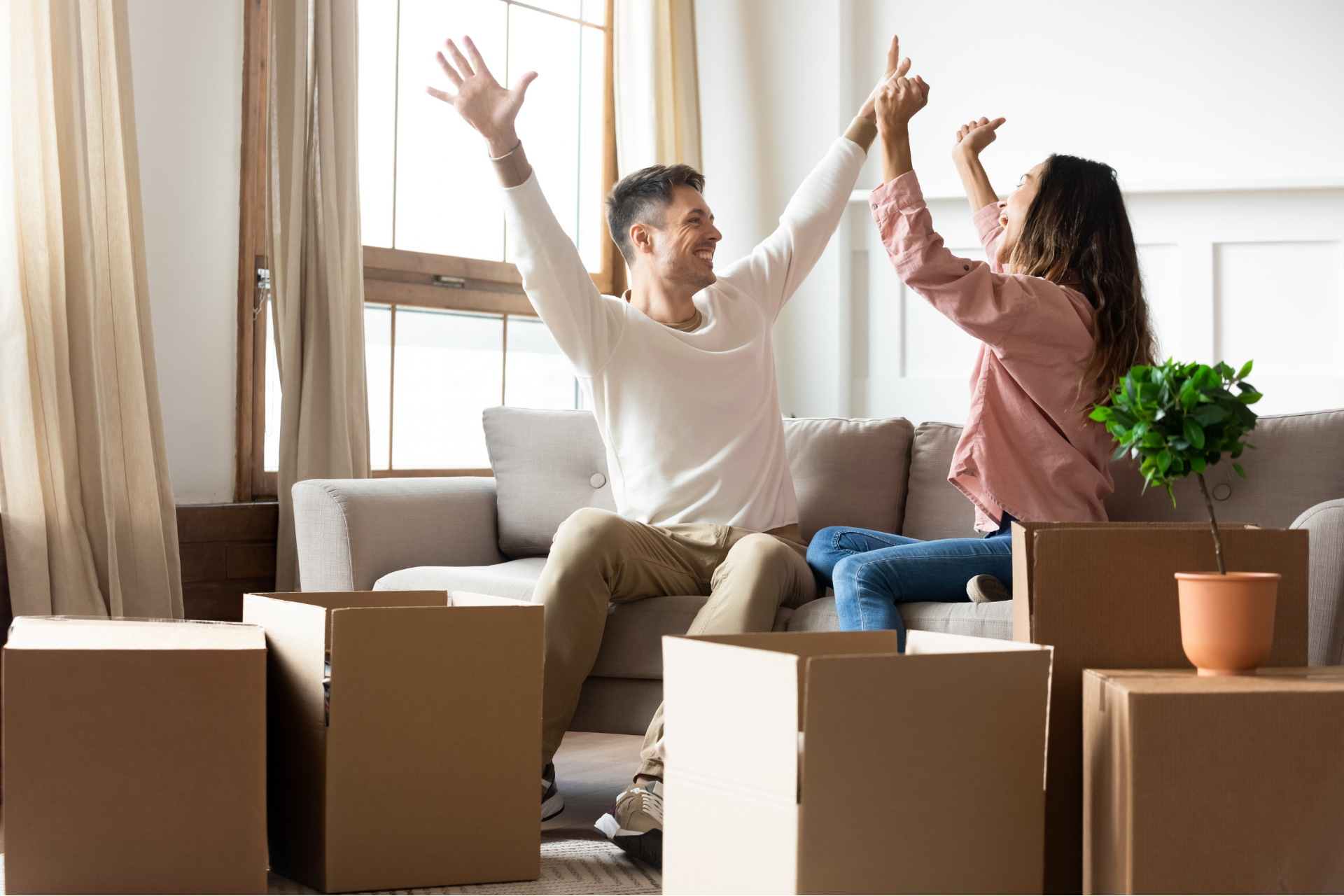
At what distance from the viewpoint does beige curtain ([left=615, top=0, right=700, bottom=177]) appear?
385 cm

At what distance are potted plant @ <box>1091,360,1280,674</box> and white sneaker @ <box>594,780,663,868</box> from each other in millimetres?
744

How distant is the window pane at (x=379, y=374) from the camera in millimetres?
3299

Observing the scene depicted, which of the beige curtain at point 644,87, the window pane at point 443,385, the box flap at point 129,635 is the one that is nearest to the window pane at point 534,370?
the window pane at point 443,385

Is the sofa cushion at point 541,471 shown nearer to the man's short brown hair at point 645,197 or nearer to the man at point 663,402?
the man at point 663,402

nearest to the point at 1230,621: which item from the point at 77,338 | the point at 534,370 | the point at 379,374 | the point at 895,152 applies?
the point at 895,152

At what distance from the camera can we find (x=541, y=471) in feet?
8.52

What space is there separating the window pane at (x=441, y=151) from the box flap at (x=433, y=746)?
2125mm

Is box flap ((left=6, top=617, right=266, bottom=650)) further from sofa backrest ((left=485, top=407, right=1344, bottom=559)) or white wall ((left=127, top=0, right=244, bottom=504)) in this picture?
white wall ((left=127, top=0, right=244, bottom=504))


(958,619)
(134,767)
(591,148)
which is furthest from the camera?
(591,148)

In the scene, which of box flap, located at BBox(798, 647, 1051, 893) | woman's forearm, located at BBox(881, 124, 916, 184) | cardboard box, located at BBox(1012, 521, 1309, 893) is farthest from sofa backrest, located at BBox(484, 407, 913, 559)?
box flap, located at BBox(798, 647, 1051, 893)

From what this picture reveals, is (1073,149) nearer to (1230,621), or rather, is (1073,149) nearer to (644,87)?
(644,87)

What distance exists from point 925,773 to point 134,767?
85 centimetres

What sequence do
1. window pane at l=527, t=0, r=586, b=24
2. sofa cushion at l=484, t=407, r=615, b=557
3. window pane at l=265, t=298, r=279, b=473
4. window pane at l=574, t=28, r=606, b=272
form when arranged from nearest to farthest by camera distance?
1. sofa cushion at l=484, t=407, r=615, b=557
2. window pane at l=265, t=298, r=279, b=473
3. window pane at l=527, t=0, r=586, b=24
4. window pane at l=574, t=28, r=606, b=272

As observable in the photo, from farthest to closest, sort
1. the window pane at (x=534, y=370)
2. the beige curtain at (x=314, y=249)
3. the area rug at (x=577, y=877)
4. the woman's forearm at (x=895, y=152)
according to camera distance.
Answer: the window pane at (x=534, y=370) → the beige curtain at (x=314, y=249) → the woman's forearm at (x=895, y=152) → the area rug at (x=577, y=877)
